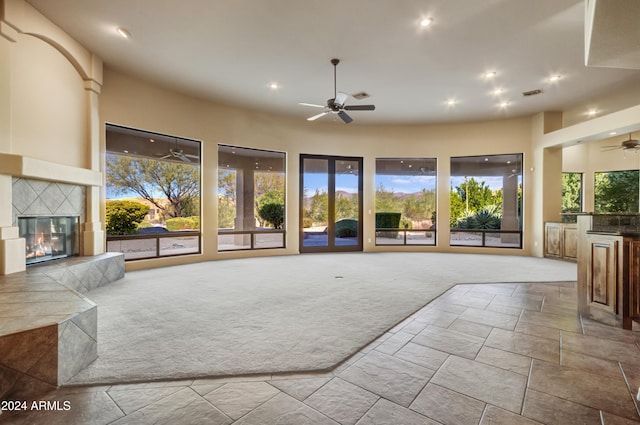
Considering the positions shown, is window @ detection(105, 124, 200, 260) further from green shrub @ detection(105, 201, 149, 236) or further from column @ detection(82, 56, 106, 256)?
column @ detection(82, 56, 106, 256)

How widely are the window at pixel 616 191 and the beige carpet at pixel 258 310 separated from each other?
497cm

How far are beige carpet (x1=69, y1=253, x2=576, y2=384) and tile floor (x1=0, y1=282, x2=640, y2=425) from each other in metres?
0.20

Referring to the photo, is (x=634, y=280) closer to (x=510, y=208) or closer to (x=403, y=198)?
(x=510, y=208)

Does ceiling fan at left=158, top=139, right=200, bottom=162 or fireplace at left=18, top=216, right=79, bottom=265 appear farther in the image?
ceiling fan at left=158, top=139, right=200, bottom=162

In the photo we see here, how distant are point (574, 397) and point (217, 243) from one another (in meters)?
6.74

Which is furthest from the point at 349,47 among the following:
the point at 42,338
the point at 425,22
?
the point at 42,338

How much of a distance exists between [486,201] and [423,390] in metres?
8.02

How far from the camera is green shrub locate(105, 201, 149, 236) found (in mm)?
5766

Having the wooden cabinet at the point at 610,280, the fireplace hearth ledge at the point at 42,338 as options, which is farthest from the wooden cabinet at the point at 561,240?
the fireplace hearth ledge at the point at 42,338

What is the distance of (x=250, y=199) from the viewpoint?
8023mm

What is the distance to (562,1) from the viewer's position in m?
3.61

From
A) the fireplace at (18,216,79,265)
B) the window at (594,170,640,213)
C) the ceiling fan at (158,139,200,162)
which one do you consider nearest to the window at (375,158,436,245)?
the ceiling fan at (158,139,200,162)

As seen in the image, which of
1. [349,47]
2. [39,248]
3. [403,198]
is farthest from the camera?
[403,198]

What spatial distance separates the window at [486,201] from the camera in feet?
27.6
